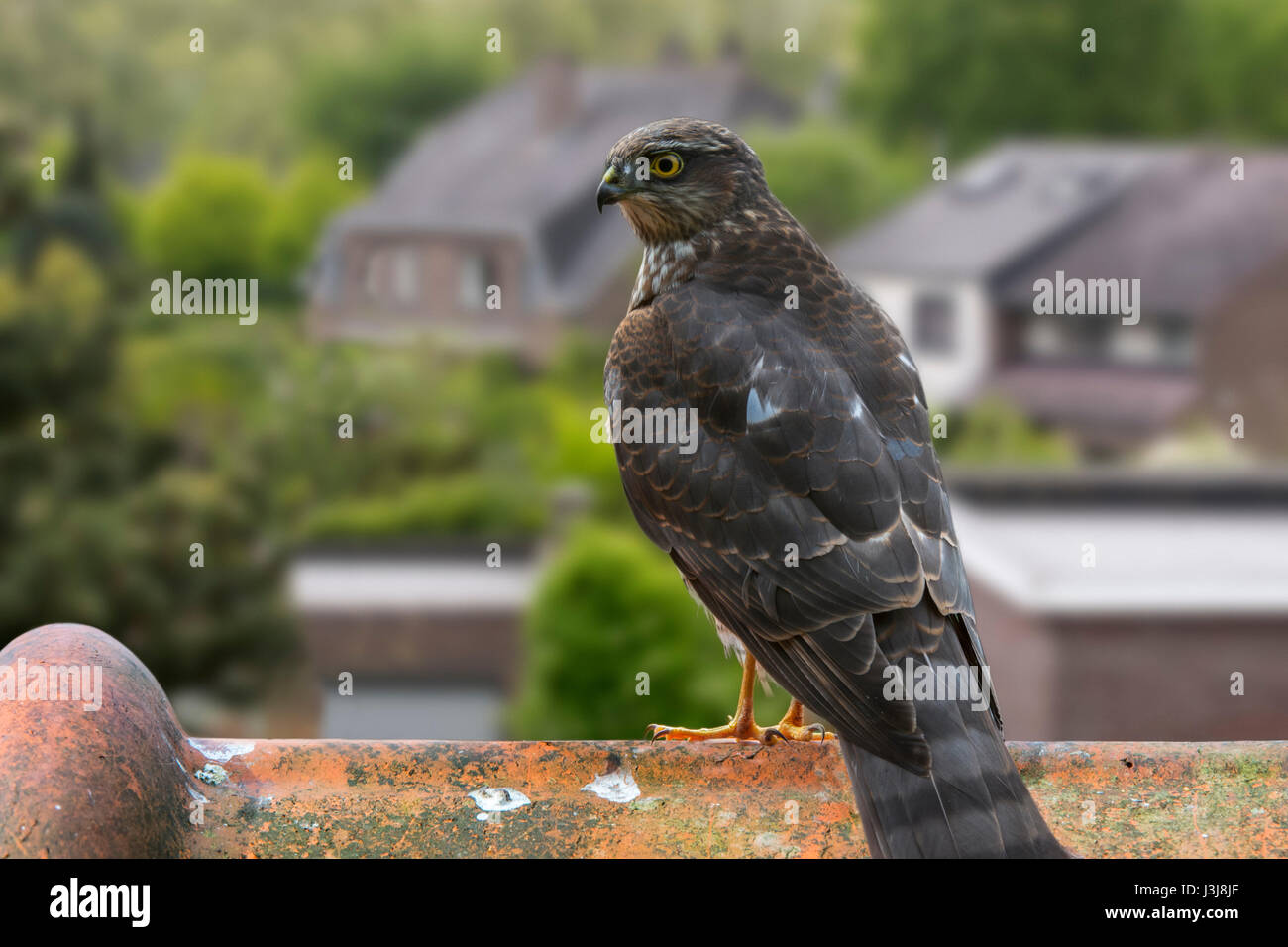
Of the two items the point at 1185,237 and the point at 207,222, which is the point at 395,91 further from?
the point at 1185,237

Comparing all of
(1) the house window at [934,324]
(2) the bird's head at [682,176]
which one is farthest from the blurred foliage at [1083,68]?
(2) the bird's head at [682,176]

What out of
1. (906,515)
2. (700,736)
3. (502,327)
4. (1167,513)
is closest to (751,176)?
(906,515)

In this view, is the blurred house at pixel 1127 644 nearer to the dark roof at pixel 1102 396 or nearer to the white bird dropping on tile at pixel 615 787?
the white bird dropping on tile at pixel 615 787

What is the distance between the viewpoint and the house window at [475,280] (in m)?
48.9

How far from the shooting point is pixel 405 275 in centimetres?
4966

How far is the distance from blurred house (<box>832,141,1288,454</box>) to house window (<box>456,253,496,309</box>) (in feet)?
34.8

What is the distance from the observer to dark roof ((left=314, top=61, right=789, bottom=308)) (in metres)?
49.1

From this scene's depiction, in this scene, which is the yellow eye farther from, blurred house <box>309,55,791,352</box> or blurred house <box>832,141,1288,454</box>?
blurred house <box>309,55,791,352</box>

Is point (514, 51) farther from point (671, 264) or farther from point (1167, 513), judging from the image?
point (671, 264)

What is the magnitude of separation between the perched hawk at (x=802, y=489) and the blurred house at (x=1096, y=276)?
37046 mm

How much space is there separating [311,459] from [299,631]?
1306 cm

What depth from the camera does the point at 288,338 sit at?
47062mm

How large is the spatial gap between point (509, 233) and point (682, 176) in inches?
1730

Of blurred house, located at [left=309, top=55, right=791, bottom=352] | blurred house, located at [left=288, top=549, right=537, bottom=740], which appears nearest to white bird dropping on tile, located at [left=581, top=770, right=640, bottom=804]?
blurred house, located at [left=288, top=549, right=537, bottom=740]
